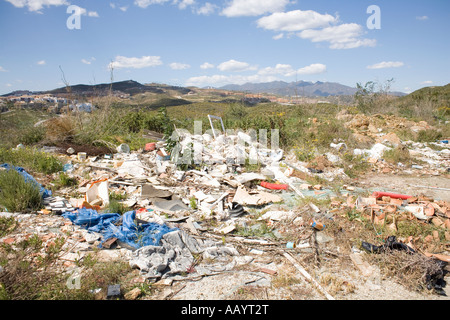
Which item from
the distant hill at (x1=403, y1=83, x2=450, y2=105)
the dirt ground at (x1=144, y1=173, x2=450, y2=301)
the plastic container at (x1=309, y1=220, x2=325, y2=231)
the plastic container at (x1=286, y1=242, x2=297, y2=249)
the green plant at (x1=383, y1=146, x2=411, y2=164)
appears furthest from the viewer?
the distant hill at (x1=403, y1=83, x2=450, y2=105)

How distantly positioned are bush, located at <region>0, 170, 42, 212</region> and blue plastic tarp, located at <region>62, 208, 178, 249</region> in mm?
629

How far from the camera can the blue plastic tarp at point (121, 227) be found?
134 inches

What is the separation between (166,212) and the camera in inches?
175

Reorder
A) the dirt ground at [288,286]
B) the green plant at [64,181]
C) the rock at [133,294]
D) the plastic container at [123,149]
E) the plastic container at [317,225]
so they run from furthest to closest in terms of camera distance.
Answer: the plastic container at [123,149]
the green plant at [64,181]
the plastic container at [317,225]
the dirt ground at [288,286]
the rock at [133,294]

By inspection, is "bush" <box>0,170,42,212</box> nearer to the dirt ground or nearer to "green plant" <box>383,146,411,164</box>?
the dirt ground

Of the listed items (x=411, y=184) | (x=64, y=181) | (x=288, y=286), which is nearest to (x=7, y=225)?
(x=64, y=181)

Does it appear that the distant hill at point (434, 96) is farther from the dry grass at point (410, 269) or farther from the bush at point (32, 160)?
the bush at point (32, 160)

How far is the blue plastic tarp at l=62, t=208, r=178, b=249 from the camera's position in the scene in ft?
11.1

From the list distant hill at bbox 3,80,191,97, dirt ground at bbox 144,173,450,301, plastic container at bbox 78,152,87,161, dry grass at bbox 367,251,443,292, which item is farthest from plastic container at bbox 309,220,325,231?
distant hill at bbox 3,80,191,97

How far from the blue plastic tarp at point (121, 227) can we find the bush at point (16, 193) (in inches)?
24.8

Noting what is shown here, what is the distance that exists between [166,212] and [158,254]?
4.47 ft

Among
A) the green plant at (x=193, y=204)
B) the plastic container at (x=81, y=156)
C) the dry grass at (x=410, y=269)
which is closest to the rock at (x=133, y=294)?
the green plant at (x=193, y=204)
